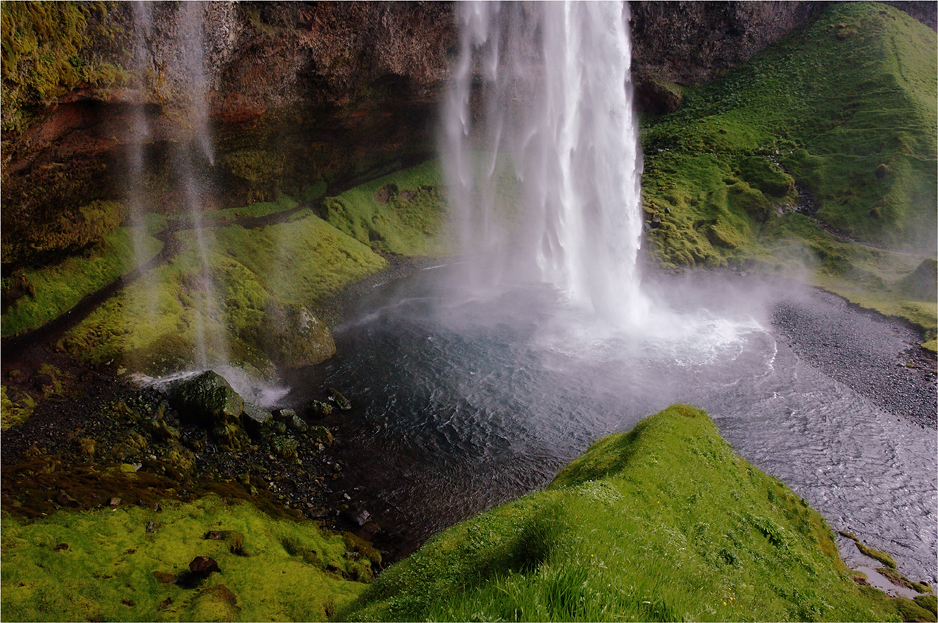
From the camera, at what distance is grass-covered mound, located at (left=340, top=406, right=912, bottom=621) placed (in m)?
6.43

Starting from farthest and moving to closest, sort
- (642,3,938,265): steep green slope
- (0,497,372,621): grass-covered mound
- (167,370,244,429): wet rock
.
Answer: (642,3,938,265): steep green slope → (167,370,244,429): wet rock → (0,497,372,621): grass-covered mound

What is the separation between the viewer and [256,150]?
39281mm

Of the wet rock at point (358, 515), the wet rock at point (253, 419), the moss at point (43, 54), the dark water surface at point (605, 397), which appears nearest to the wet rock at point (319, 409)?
the dark water surface at point (605, 397)


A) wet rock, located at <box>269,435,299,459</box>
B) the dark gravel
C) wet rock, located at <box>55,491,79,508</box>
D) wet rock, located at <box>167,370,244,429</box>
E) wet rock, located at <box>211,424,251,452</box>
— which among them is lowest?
the dark gravel

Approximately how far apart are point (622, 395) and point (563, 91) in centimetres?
2947

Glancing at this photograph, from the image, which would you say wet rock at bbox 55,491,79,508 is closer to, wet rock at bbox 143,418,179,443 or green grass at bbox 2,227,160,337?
wet rock at bbox 143,418,179,443

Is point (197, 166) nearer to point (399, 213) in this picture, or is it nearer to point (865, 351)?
point (399, 213)

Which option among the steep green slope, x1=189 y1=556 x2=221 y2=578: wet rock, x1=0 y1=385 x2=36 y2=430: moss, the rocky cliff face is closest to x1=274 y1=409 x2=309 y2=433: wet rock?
x1=0 y1=385 x2=36 y2=430: moss

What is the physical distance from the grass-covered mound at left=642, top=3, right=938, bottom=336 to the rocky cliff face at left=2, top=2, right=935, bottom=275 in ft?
94.5

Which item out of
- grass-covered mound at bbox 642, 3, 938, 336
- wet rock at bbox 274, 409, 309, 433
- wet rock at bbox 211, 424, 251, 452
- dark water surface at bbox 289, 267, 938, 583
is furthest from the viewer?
grass-covered mound at bbox 642, 3, 938, 336

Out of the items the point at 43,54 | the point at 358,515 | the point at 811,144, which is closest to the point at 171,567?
the point at 358,515

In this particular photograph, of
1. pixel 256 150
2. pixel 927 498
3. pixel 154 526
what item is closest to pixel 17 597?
pixel 154 526

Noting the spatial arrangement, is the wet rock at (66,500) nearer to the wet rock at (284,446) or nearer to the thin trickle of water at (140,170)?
the wet rock at (284,446)

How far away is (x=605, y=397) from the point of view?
2702cm
